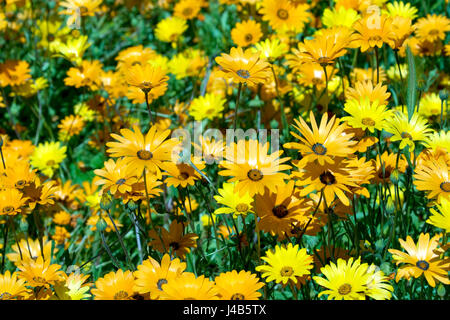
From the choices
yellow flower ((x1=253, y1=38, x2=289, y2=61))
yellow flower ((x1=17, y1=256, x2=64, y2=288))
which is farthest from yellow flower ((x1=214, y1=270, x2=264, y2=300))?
yellow flower ((x1=253, y1=38, x2=289, y2=61))

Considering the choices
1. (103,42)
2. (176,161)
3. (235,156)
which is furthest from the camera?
(103,42)

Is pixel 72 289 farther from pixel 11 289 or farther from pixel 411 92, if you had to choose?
pixel 411 92

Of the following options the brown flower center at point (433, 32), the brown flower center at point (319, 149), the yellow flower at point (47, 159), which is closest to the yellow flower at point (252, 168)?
the brown flower center at point (319, 149)

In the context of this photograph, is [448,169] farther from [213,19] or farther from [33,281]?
[213,19]

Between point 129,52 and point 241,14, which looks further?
point 241,14

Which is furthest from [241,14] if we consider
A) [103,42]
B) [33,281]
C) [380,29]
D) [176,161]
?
[33,281]

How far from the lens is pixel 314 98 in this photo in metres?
2.94

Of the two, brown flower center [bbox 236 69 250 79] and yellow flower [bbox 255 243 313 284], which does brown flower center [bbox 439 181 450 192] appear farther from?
brown flower center [bbox 236 69 250 79]

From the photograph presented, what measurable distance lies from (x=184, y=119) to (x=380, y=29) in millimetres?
1384

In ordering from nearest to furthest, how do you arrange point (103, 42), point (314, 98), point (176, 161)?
point (176, 161) < point (314, 98) < point (103, 42)

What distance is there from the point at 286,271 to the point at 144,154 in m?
0.59

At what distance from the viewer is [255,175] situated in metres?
1.65

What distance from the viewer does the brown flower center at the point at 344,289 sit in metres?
1.49

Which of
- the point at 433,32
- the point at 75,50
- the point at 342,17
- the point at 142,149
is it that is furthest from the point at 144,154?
the point at 433,32
